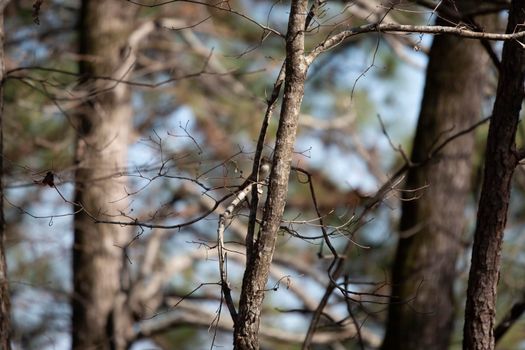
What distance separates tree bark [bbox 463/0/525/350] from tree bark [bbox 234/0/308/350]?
2.84ft

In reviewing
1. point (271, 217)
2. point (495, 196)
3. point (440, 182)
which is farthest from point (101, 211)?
point (271, 217)

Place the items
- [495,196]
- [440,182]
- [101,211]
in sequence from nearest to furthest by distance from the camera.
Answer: [495,196]
[440,182]
[101,211]

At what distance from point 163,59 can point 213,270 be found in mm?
2679

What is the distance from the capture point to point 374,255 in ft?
35.1

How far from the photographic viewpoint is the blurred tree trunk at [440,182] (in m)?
5.70

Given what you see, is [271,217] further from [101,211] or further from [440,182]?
[101,211]

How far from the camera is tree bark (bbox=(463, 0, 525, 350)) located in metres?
3.27

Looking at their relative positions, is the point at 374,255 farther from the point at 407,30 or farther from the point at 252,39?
the point at 407,30

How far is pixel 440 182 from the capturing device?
18.9ft

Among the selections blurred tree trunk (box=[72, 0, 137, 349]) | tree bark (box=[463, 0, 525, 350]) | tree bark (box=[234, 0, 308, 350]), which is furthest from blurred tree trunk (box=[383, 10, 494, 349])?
tree bark (box=[234, 0, 308, 350])

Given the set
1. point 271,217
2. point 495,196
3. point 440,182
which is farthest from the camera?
point 440,182

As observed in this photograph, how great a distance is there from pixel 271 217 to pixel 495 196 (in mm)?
967

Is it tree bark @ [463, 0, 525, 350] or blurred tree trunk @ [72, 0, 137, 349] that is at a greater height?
blurred tree trunk @ [72, 0, 137, 349]

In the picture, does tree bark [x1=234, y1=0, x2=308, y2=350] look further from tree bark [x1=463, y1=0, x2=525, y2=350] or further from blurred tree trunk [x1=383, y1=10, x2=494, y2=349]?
blurred tree trunk [x1=383, y1=10, x2=494, y2=349]
